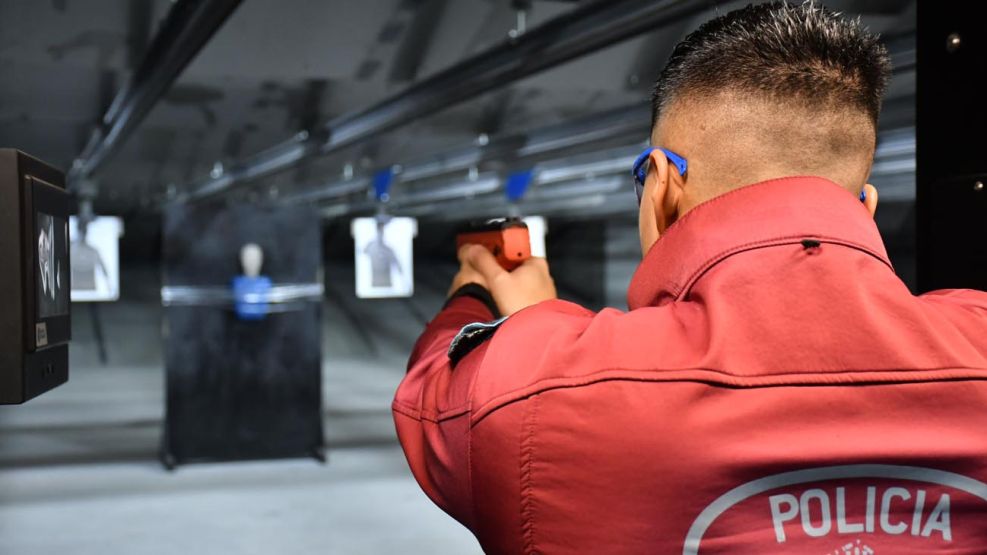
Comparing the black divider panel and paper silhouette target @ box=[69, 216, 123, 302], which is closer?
the black divider panel

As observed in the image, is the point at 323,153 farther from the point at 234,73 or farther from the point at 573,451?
the point at 573,451

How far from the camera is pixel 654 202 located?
3.18 ft

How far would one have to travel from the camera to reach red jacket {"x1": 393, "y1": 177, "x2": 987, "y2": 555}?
31.0 inches

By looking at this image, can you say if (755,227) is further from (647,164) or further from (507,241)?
(507,241)

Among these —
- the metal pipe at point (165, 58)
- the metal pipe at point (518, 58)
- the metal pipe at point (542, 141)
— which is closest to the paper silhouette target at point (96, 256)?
the metal pipe at point (542, 141)

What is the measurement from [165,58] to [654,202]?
11.7 ft

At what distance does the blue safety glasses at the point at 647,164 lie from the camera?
0.95 meters

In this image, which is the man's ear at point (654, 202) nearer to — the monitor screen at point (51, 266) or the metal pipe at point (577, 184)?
the monitor screen at point (51, 266)

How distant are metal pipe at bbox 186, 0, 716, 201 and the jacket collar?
2.33 meters

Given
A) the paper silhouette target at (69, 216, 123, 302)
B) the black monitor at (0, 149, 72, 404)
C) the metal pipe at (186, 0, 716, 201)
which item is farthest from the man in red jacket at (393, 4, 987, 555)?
the paper silhouette target at (69, 216, 123, 302)

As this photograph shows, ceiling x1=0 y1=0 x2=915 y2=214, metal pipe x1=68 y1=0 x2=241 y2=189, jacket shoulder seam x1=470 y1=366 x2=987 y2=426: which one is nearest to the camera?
jacket shoulder seam x1=470 y1=366 x2=987 y2=426

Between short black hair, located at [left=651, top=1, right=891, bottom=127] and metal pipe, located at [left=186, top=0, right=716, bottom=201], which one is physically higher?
metal pipe, located at [left=186, top=0, right=716, bottom=201]

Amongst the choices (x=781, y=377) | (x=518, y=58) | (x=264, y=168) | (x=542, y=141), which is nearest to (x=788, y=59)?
(x=781, y=377)

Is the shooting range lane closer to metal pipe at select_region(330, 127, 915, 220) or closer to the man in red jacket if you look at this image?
metal pipe at select_region(330, 127, 915, 220)
